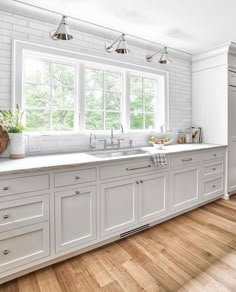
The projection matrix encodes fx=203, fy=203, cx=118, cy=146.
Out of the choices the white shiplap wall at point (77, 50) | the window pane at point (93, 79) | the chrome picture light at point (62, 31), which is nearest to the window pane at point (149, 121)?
the white shiplap wall at point (77, 50)

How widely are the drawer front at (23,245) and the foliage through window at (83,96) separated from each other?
1226mm

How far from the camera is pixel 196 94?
3.77 metres

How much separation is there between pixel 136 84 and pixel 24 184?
7.75 ft

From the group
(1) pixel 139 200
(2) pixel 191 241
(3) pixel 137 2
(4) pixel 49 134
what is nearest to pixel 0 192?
(4) pixel 49 134

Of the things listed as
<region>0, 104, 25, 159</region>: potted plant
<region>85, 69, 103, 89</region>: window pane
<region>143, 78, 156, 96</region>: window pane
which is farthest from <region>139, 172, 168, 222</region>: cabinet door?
<region>143, 78, 156, 96</region>: window pane

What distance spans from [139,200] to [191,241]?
70 centimetres

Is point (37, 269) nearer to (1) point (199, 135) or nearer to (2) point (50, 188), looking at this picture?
(2) point (50, 188)

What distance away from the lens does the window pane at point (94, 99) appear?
9.17 ft

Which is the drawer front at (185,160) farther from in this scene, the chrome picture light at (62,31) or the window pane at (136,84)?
the chrome picture light at (62,31)

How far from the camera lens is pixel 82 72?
269 centimetres

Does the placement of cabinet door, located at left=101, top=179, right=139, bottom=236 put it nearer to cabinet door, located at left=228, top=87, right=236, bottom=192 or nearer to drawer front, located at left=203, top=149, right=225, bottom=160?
drawer front, located at left=203, top=149, right=225, bottom=160

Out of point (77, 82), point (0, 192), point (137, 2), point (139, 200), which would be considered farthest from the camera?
point (77, 82)

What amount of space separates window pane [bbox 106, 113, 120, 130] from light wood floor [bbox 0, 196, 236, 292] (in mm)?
1521

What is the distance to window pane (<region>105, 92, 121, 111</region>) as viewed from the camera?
2986mm
